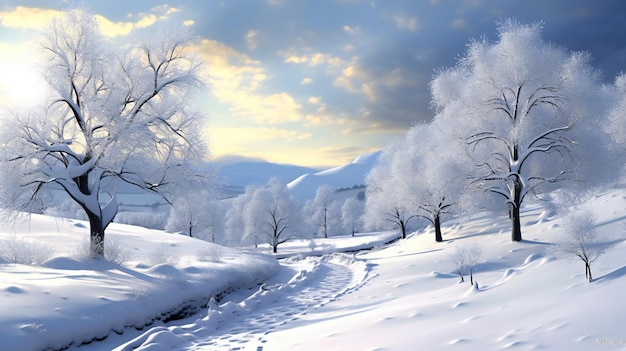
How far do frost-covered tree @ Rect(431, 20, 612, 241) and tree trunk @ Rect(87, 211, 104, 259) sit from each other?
16763mm

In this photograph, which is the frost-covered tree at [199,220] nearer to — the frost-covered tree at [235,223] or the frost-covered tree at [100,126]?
the frost-covered tree at [235,223]

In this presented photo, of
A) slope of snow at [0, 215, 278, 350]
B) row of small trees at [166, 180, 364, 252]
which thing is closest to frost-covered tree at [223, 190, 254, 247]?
row of small trees at [166, 180, 364, 252]

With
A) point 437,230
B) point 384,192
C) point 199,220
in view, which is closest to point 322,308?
point 437,230

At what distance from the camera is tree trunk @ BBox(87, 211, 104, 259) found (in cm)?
1488

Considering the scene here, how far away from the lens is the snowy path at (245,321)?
27.0ft

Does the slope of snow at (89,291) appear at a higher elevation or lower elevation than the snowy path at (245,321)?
higher

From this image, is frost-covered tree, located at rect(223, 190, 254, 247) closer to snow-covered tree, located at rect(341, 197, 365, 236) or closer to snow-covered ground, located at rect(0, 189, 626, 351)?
snow-covered tree, located at rect(341, 197, 365, 236)

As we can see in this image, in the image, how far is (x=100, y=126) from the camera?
16.4 m

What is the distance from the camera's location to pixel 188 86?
17.7 metres

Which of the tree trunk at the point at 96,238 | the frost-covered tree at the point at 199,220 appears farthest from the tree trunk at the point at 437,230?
the frost-covered tree at the point at 199,220

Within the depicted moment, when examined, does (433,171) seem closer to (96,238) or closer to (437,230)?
(437,230)

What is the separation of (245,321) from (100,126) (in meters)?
10.9

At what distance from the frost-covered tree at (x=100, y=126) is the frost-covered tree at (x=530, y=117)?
44.2ft

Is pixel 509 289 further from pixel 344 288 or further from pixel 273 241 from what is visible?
pixel 273 241
